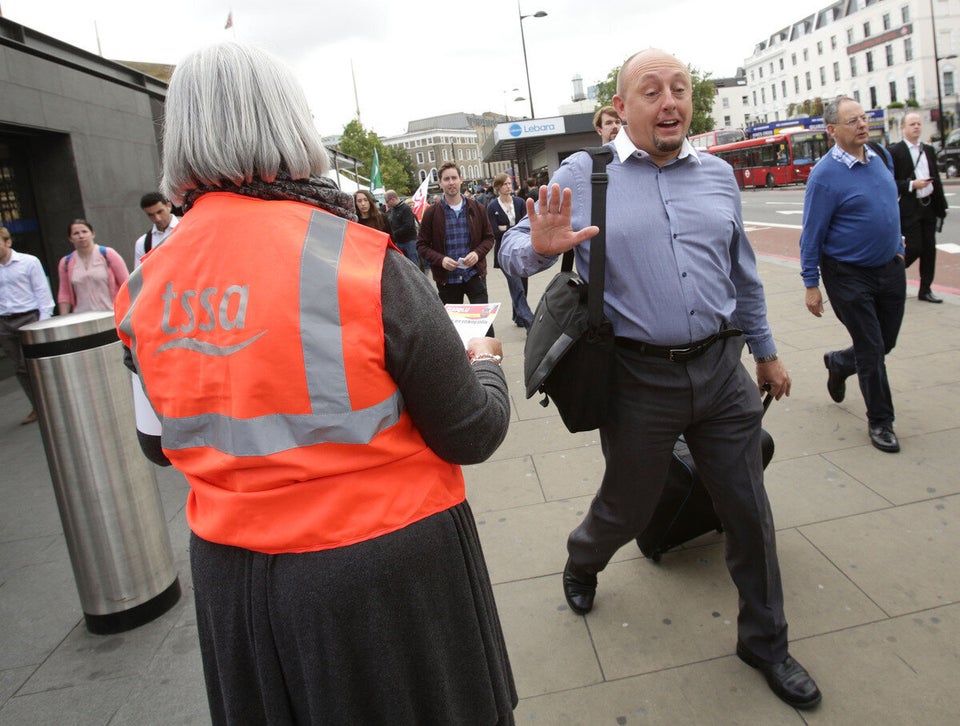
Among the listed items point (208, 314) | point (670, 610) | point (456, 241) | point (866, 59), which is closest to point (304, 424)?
point (208, 314)

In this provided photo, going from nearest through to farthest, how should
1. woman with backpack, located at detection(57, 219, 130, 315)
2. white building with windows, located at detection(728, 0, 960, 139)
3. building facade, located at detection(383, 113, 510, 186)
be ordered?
woman with backpack, located at detection(57, 219, 130, 315), white building with windows, located at detection(728, 0, 960, 139), building facade, located at detection(383, 113, 510, 186)

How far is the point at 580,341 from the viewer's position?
8.14ft

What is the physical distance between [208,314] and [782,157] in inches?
1623

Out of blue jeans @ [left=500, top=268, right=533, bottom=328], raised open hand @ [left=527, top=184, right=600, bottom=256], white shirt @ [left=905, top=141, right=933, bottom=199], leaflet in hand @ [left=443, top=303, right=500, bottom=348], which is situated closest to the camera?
leaflet in hand @ [left=443, top=303, right=500, bottom=348]

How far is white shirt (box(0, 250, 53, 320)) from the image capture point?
659 centimetres

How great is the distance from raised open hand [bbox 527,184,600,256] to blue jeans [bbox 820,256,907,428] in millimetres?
2528

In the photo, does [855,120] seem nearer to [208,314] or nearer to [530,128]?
[208,314]

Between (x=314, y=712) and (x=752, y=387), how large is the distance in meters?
1.79

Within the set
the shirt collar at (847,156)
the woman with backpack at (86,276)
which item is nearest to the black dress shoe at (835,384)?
the shirt collar at (847,156)

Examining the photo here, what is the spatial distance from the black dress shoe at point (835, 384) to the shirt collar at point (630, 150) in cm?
298

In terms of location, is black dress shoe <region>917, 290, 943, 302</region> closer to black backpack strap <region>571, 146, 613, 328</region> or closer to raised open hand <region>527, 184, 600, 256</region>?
black backpack strap <region>571, 146, 613, 328</region>

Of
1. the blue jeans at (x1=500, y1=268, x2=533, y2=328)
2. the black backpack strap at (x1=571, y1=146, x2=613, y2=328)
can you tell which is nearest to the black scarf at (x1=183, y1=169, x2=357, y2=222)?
the black backpack strap at (x1=571, y1=146, x2=613, y2=328)

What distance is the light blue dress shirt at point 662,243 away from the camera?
2432 millimetres

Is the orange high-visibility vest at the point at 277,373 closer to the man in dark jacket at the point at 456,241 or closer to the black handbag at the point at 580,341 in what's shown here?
→ the black handbag at the point at 580,341
